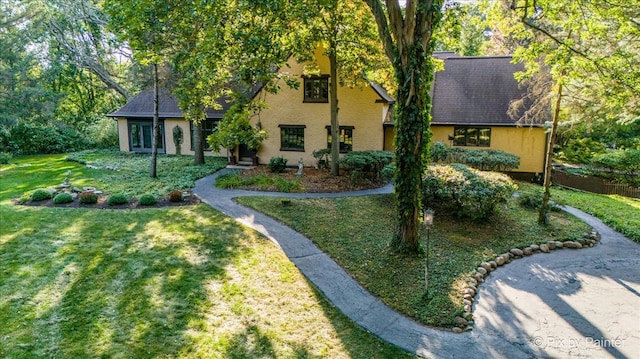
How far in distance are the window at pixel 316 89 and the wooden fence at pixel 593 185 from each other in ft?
37.6

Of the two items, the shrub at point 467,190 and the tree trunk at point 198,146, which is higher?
the tree trunk at point 198,146

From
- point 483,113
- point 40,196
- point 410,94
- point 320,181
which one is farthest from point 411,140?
point 483,113

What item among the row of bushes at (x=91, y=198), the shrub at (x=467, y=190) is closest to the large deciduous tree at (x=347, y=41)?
the shrub at (x=467, y=190)

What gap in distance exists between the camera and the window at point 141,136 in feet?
77.3

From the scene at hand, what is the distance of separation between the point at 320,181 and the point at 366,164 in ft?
6.54

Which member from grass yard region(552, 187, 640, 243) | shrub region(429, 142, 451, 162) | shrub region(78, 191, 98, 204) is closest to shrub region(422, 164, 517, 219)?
grass yard region(552, 187, 640, 243)

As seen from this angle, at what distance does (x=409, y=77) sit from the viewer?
7844mm

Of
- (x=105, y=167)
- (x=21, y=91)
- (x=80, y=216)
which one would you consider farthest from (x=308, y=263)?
(x=21, y=91)

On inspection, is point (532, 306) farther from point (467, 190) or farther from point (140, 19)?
point (140, 19)

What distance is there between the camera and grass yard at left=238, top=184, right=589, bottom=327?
285 inches

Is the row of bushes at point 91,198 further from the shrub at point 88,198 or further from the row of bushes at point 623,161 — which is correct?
the row of bushes at point 623,161

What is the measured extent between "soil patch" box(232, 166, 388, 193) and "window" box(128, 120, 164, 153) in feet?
29.7

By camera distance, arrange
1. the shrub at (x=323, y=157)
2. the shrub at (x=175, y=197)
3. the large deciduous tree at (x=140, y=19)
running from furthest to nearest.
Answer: the shrub at (x=323, y=157) → the shrub at (x=175, y=197) → the large deciduous tree at (x=140, y=19)

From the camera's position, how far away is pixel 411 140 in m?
8.18
